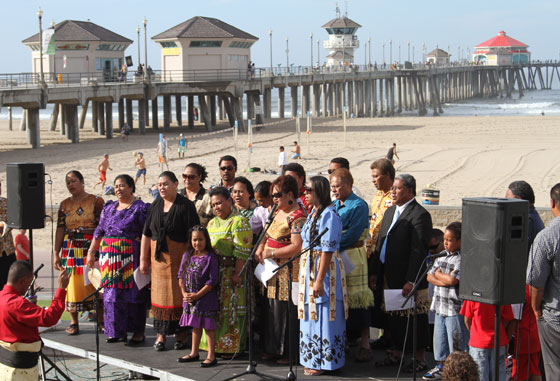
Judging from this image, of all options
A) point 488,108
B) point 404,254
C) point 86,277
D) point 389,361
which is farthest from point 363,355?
point 488,108

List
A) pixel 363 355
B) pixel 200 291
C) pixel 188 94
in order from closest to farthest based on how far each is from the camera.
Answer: pixel 200 291 → pixel 363 355 → pixel 188 94

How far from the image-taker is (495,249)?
442 centimetres

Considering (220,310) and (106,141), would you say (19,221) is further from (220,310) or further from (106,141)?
(106,141)

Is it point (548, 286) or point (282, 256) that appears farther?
point (282, 256)

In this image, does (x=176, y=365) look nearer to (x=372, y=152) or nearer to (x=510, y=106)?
(x=372, y=152)

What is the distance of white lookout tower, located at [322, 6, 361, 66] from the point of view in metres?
71.7

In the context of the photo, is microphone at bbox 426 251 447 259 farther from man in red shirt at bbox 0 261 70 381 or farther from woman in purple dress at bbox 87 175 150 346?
woman in purple dress at bbox 87 175 150 346

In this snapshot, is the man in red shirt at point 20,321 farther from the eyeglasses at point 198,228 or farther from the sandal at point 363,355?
the sandal at point 363,355

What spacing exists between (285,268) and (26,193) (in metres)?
2.15

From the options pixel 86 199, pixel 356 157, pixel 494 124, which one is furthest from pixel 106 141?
pixel 86 199

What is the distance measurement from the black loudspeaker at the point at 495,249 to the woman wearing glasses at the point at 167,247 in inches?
102

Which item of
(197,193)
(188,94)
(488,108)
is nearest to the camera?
(197,193)

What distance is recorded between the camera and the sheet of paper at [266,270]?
6074 mm

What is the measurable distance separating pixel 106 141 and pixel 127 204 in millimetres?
27363
